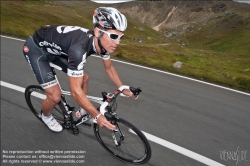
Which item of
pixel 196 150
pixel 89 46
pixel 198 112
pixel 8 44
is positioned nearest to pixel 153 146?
pixel 196 150

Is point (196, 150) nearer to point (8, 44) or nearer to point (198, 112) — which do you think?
point (198, 112)

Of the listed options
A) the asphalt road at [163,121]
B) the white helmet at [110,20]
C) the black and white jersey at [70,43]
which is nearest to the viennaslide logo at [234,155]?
the asphalt road at [163,121]

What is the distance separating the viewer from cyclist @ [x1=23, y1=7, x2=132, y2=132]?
306 cm

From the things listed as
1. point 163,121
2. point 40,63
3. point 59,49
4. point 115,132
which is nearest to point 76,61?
point 59,49

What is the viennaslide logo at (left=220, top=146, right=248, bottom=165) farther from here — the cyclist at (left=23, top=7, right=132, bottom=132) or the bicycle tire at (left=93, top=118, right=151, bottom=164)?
the cyclist at (left=23, top=7, right=132, bottom=132)

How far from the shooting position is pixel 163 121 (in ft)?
17.1

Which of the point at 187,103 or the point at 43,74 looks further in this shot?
the point at 187,103

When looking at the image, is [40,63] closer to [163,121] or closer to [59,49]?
[59,49]

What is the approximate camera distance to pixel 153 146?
14.3ft

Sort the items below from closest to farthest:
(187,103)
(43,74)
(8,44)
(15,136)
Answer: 1. (43,74)
2. (15,136)
3. (187,103)
4. (8,44)

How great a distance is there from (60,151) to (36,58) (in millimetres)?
1902

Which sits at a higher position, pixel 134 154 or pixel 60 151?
pixel 134 154

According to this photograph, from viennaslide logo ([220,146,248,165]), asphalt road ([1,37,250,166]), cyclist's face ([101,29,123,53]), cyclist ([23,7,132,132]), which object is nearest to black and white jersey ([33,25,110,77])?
cyclist ([23,7,132,132])

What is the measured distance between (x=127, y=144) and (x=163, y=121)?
1504 mm
